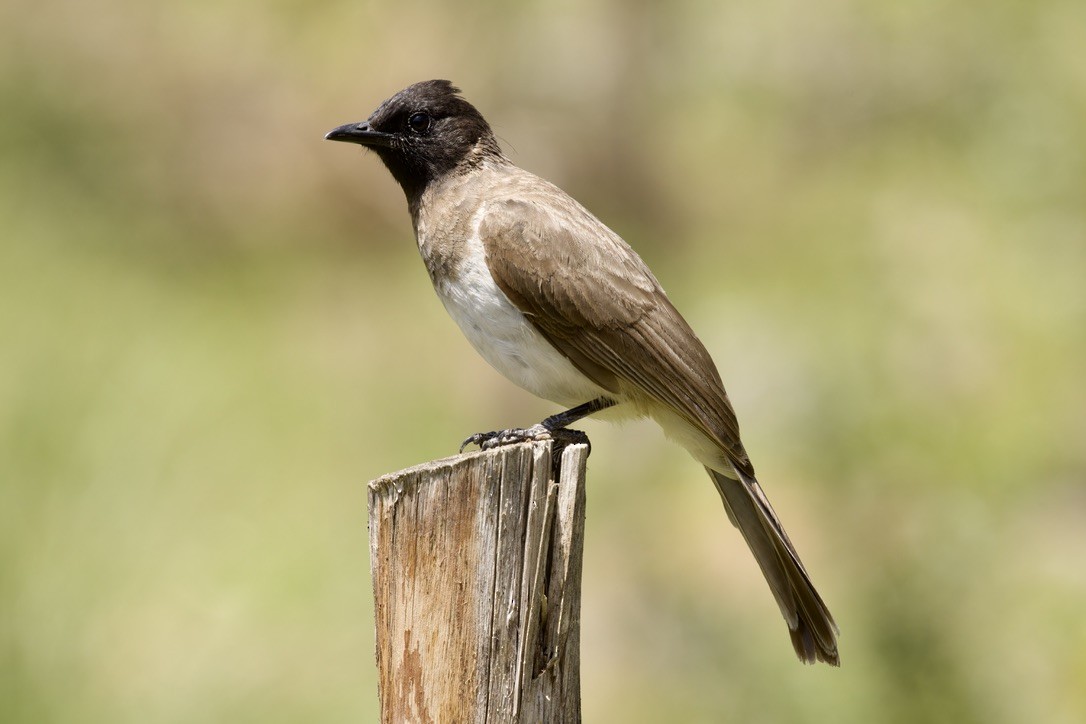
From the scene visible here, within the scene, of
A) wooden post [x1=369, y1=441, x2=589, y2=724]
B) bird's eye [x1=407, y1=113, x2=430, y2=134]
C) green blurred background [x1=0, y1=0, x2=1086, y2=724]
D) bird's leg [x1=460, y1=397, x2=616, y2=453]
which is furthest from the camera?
green blurred background [x1=0, y1=0, x2=1086, y2=724]

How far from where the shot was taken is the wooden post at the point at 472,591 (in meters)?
2.75

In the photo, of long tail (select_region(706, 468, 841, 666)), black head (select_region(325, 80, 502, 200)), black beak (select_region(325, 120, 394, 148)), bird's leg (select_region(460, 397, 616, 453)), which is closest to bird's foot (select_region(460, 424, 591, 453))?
bird's leg (select_region(460, 397, 616, 453))

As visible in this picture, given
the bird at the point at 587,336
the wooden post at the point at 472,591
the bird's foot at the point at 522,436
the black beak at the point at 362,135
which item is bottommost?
the wooden post at the point at 472,591

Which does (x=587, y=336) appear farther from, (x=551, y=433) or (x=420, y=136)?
(x=420, y=136)

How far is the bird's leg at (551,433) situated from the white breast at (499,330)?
99mm

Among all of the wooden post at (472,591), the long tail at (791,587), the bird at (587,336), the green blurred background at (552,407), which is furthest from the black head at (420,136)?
the green blurred background at (552,407)

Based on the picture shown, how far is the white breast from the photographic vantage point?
3.86 meters

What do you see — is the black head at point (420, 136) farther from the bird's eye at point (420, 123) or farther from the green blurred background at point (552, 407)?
the green blurred background at point (552, 407)

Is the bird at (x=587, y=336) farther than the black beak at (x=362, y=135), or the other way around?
the black beak at (x=362, y=135)

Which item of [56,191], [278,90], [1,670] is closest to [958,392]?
[1,670]

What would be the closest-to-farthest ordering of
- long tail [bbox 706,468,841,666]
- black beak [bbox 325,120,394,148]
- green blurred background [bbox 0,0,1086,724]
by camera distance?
1. long tail [bbox 706,468,841,666]
2. black beak [bbox 325,120,394,148]
3. green blurred background [bbox 0,0,1086,724]

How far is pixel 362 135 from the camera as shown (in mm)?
4410

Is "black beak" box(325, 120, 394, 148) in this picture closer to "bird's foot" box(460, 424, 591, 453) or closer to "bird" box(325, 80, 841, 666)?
"bird" box(325, 80, 841, 666)

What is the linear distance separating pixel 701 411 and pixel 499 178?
110 centimetres
